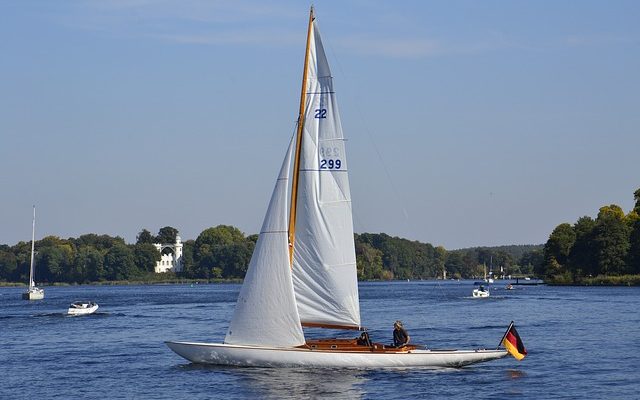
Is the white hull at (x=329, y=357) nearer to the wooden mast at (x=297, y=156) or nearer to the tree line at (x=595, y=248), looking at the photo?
the wooden mast at (x=297, y=156)

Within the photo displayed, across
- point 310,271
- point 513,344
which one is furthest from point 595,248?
point 310,271

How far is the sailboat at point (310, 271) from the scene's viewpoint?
3934 centimetres

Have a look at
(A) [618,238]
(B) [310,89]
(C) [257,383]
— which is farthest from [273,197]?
(A) [618,238]

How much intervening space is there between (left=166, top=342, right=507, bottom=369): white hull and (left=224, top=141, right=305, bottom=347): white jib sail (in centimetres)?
50

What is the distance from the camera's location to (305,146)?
39594 mm

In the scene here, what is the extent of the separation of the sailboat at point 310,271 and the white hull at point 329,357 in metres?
0.04

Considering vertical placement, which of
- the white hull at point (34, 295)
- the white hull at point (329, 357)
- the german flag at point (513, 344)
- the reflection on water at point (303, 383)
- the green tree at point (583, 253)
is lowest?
the reflection on water at point (303, 383)

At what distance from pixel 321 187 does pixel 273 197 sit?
6.47 feet

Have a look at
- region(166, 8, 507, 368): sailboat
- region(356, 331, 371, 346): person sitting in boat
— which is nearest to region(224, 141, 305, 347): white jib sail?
region(166, 8, 507, 368): sailboat

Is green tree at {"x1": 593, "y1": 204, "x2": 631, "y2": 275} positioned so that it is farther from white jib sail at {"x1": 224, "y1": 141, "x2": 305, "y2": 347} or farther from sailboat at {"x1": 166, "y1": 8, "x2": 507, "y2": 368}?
white jib sail at {"x1": 224, "y1": 141, "x2": 305, "y2": 347}

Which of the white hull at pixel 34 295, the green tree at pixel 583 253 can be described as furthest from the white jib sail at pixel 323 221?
the green tree at pixel 583 253

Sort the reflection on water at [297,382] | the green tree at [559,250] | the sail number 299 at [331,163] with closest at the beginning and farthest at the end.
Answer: the reflection on water at [297,382], the sail number 299 at [331,163], the green tree at [559,250]

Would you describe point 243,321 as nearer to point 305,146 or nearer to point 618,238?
point 305,146

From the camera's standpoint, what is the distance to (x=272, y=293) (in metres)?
39.9
